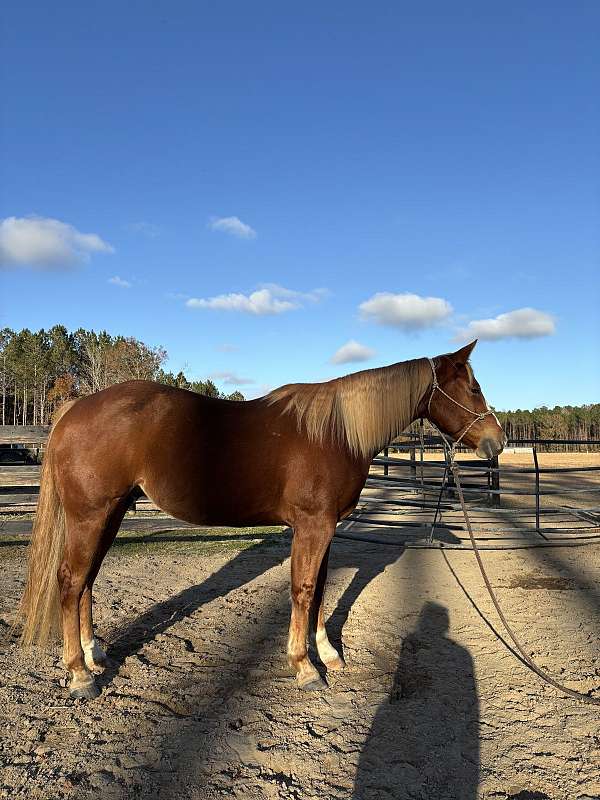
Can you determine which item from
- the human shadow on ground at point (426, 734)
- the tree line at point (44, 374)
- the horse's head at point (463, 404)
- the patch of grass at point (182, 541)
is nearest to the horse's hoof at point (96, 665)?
the human shadow on ground at point (426, 734)

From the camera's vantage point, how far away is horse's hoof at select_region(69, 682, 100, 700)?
286 cm

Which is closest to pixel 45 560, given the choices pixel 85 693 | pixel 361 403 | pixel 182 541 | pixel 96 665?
pixel 96 665

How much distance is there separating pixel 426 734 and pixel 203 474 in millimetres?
1821

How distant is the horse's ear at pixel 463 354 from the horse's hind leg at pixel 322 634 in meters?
1.58

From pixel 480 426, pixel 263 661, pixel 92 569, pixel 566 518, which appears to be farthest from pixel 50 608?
pixel 566 518

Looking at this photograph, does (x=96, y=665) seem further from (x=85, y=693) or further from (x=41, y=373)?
(x=41, y=373)

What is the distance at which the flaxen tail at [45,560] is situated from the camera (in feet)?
11.1

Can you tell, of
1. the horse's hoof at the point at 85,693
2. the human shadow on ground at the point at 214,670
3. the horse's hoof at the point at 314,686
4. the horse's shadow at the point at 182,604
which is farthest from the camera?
the horse's shadow at the point at 182,604

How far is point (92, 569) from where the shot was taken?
3.24 m

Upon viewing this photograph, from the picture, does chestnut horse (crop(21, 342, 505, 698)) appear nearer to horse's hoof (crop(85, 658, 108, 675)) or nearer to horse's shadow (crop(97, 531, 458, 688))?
horse's hoof (crop(85, 658, 108, 675))

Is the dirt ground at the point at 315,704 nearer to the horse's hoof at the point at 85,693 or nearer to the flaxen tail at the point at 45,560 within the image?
the horse's hoof at the point at 85,693

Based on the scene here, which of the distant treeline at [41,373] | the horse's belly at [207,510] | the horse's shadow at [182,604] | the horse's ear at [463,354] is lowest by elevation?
the horse's shadow at [182,604]

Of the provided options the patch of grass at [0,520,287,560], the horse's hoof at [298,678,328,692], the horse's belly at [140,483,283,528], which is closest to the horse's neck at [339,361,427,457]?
the horse's belly at [140,483,283,528]

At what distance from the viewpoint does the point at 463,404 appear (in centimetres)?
357
